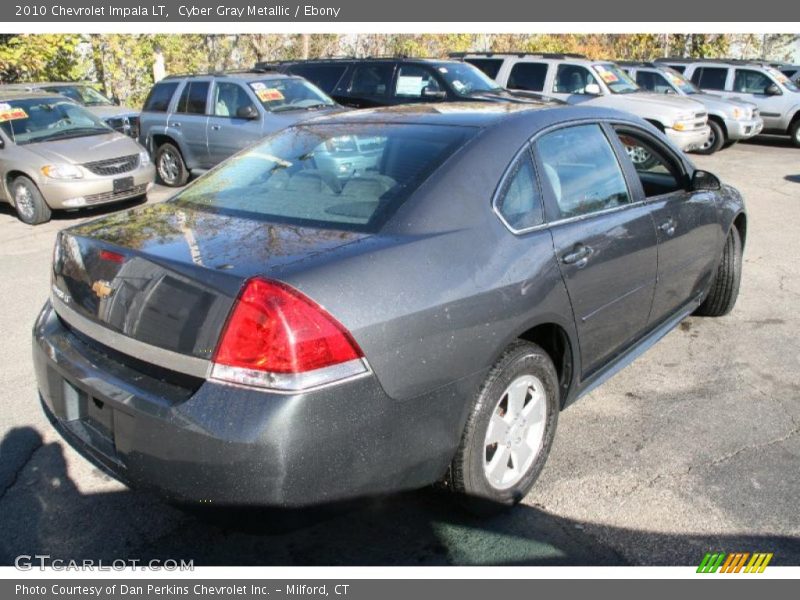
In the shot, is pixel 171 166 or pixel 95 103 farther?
pixel 95 103

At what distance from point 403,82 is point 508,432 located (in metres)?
9.62

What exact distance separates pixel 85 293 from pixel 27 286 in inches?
157

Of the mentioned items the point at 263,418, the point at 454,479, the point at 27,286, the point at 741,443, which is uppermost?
the point at 263,418

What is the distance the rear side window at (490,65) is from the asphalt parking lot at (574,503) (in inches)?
432

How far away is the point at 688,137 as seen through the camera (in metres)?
12.8

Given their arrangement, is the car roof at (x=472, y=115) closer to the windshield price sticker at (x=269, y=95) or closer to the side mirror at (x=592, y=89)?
the windshield price sticker at (x=269, y=95)

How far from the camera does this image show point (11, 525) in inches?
113

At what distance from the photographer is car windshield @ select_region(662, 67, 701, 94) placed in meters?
15.1

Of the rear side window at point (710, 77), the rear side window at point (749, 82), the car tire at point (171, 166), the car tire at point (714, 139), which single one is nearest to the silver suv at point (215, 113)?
the car tire at point (171, 166)

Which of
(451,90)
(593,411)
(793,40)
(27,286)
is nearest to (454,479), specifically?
(593,411)

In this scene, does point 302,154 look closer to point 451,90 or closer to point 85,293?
point 85,293

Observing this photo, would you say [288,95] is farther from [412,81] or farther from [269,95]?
[412,81]

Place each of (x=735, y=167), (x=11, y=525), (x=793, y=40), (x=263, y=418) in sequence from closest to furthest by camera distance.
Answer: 1. (x=263, y=418)
2. (x=11, y=525)
3. (x=735, y=167)
4. (x=793, y=40)

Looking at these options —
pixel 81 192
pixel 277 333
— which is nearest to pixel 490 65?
pixel 81 192
